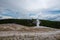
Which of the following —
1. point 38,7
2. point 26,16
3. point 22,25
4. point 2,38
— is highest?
point 38,7

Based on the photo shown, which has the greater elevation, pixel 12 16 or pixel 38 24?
pixel 12 16

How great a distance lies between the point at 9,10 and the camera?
3.45m

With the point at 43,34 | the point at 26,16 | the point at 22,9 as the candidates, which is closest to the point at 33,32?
the point at 43,34

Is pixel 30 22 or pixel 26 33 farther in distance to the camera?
pixel 30 22

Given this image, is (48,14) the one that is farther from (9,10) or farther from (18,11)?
(9,10)

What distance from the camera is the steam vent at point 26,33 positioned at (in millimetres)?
3271

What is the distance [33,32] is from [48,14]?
71 cm

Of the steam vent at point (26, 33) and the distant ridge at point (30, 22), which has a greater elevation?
the distant ridge at point (30, 22)

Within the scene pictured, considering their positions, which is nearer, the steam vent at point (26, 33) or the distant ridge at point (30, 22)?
the steam vent at point (26, 33)

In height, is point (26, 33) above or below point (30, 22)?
below

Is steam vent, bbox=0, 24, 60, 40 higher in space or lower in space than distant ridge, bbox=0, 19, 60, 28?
lower

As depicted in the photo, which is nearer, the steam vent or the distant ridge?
the steam vent

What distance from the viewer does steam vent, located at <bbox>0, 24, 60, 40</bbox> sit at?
10.7 ft

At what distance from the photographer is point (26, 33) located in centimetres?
338
